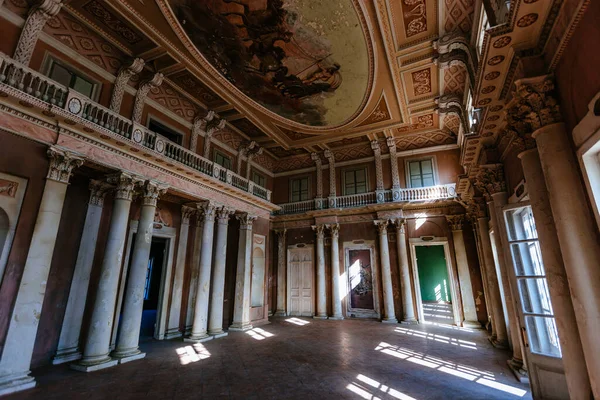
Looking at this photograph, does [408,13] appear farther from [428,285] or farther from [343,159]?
[428,285]

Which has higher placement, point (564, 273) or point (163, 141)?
point (163, 141)

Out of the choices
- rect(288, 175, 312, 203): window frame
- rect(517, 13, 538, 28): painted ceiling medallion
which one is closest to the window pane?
rect(517, 13, 538, 28): painted ceiling medallion

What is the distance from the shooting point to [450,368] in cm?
564

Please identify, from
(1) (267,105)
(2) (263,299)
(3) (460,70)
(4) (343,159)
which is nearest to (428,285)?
(4) (343,159)

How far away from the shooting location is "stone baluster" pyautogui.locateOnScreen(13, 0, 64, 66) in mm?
5652

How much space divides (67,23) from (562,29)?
967 centimetres

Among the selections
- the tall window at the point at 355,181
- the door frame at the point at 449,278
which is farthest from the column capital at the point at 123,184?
the door frame at the point at 449,278

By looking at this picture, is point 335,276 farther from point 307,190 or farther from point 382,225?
point 307,190

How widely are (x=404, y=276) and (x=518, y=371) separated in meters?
6.54

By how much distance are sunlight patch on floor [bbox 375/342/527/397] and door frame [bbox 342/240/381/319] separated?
4.83 metres

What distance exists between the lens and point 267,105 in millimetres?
10484

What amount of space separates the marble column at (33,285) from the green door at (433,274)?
19.8m

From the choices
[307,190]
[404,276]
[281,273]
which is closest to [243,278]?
[281,273]

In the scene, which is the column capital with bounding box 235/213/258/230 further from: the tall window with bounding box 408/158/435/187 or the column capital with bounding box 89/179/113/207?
the tall window with bounding box 408/158/435/187
